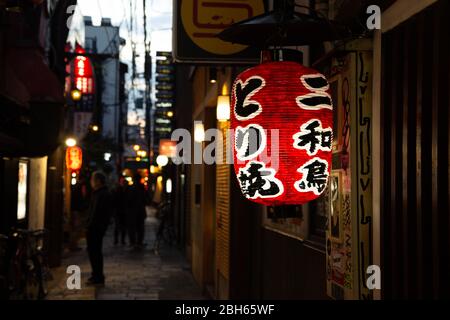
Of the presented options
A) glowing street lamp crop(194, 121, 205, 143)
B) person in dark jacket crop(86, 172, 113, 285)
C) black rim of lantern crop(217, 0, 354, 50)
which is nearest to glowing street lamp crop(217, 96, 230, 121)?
glowing street lamp crop(194, 121, 205, 143)

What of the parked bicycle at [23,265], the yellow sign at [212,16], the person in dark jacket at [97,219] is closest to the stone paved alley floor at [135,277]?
the person in dark jacket at [97,219]

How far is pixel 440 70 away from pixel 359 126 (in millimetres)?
1438

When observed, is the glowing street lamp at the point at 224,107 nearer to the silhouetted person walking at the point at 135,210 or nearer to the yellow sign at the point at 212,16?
the yellow sign at the point at 212,16

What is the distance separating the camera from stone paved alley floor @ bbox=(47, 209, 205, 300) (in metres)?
14.2

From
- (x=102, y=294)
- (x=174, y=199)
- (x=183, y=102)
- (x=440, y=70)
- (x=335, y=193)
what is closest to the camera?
(x=440, y=70)

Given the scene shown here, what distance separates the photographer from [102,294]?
46.6 ft

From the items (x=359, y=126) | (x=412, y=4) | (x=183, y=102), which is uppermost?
(x=183, y=102)

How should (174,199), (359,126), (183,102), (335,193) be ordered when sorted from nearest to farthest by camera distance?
(359,126) < (335,193) < (183,102) < (174,199)

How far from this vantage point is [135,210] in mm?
23750

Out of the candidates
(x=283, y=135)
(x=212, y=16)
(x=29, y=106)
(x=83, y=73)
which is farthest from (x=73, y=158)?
(x=283, y=135)

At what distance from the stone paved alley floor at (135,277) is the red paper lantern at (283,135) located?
9.45m

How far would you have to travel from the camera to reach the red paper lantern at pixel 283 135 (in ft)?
16.1
